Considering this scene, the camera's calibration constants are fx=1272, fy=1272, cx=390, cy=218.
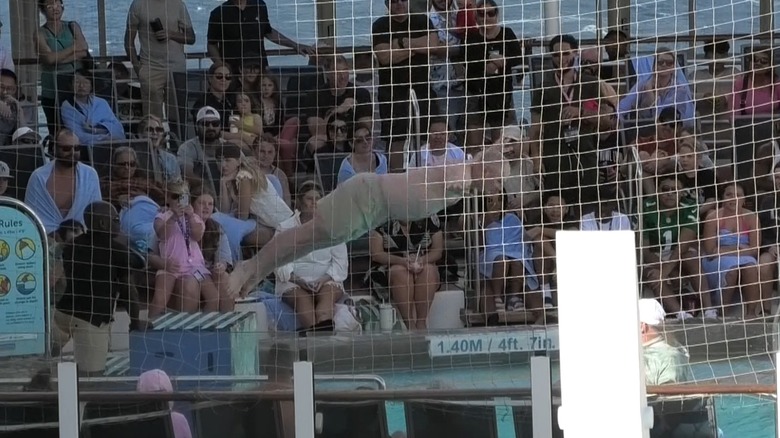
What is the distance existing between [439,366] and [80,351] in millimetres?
950

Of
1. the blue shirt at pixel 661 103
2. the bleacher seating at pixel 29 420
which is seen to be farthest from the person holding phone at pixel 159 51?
the bleacher seating at pixel 29 420

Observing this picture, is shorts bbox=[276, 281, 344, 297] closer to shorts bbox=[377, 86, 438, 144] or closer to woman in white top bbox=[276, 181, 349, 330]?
woman in white top bbox=[276, 181, 349, 330]

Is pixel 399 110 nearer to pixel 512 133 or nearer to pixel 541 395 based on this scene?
pixel 512 133

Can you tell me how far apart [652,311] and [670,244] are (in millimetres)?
515

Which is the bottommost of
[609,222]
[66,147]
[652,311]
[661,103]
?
[652,311]

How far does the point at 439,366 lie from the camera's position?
11.0ft

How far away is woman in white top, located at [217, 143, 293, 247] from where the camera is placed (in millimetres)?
4684

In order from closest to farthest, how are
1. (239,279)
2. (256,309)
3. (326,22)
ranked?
(256,309) → (239,279) → (326,22)

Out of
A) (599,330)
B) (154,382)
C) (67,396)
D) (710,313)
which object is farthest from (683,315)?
(599,330)

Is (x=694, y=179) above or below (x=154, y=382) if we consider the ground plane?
above

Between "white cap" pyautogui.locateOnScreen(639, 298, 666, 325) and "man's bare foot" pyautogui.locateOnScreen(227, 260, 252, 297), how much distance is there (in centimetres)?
135

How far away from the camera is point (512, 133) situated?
4691mm

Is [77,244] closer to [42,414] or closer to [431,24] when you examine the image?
[42,414]

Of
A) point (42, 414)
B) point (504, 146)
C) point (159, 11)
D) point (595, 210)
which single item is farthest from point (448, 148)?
point (42, 414)
